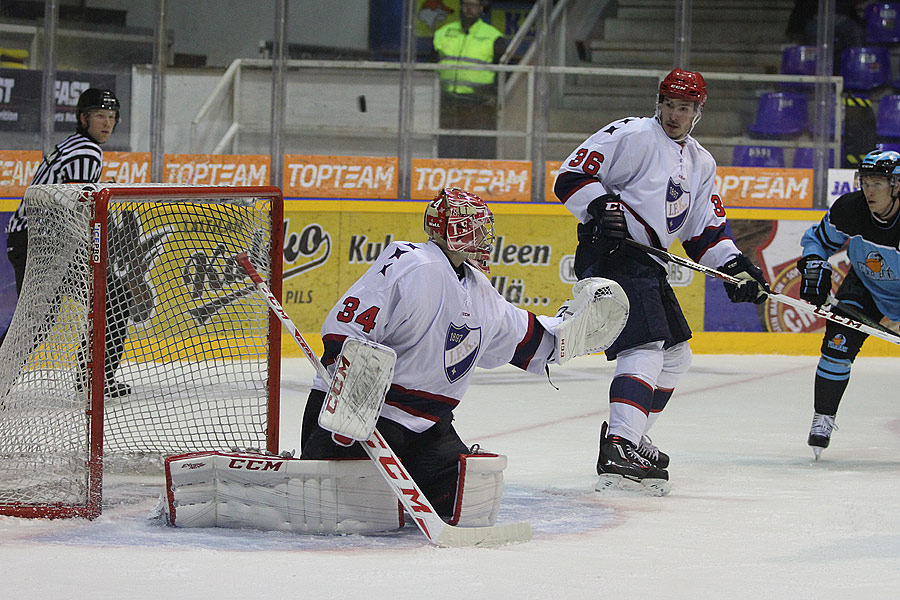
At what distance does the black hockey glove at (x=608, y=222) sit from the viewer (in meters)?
3.57

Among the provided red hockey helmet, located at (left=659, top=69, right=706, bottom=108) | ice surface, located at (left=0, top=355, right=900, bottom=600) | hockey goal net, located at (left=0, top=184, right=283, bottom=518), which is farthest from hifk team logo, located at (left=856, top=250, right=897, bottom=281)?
hockey goal net, located at (left=0, top=184, right=283, bottom=518)

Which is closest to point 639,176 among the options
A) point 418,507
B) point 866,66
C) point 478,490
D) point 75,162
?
point 478,490

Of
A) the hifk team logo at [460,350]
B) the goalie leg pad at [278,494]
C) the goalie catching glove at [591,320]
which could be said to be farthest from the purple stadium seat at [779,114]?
the goalie leg pad at [278,494]

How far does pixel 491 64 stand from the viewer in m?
7.19

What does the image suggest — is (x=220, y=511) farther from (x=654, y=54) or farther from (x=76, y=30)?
(x=654, y=54)

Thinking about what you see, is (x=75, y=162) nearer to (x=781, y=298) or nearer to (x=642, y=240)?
(x=642, y=240)

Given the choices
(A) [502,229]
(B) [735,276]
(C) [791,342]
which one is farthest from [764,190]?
(B) [735,276]

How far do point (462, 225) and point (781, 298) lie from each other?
141 centimetres

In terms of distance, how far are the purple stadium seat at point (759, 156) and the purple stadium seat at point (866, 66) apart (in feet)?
3.87

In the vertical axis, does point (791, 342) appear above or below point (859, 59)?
below

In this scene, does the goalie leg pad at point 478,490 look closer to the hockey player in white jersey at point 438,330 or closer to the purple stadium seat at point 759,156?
the hockey player in white jersey at point 438,330

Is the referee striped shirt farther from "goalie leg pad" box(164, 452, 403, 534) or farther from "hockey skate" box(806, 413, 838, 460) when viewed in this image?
"hockey skate" box(806, 413, 838, 460)

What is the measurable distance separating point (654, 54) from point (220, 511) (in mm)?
5218

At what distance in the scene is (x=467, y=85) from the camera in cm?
717
